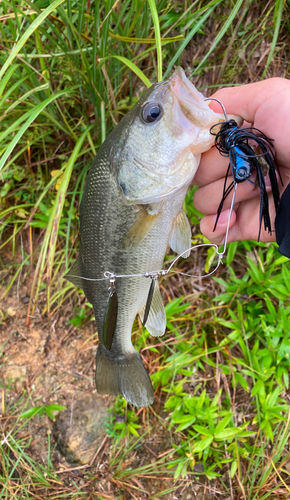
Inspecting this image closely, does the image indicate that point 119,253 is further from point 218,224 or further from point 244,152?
point 244,152

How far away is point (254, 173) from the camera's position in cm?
120

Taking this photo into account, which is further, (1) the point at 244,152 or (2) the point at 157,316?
(2) the point at 157,316

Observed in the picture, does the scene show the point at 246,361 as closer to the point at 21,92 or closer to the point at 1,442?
the point at 1,442

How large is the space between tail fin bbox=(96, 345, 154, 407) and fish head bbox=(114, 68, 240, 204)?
0.96 metres

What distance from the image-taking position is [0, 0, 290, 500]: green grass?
1.83 m

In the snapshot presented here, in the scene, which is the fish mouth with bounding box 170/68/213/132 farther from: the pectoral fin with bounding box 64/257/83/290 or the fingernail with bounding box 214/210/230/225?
the pectoral fin with bounding box 64/257/83/290

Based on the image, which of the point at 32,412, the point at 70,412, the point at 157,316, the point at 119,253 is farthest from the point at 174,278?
the point at 32,412

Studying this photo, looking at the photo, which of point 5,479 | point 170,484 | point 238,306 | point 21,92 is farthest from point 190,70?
point 5,479

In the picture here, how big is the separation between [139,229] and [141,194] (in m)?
0.16

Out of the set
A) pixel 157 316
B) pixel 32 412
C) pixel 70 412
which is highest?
pixel 157 316

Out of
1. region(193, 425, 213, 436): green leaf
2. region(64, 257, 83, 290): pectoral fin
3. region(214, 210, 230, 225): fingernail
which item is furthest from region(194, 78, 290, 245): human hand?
region(193, 425, 213, 436): green leaf

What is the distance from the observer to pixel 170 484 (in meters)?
2.10

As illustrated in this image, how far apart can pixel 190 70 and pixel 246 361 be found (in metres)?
2.01

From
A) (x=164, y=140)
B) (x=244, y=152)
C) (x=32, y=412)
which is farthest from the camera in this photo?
(x=32, y=412)
